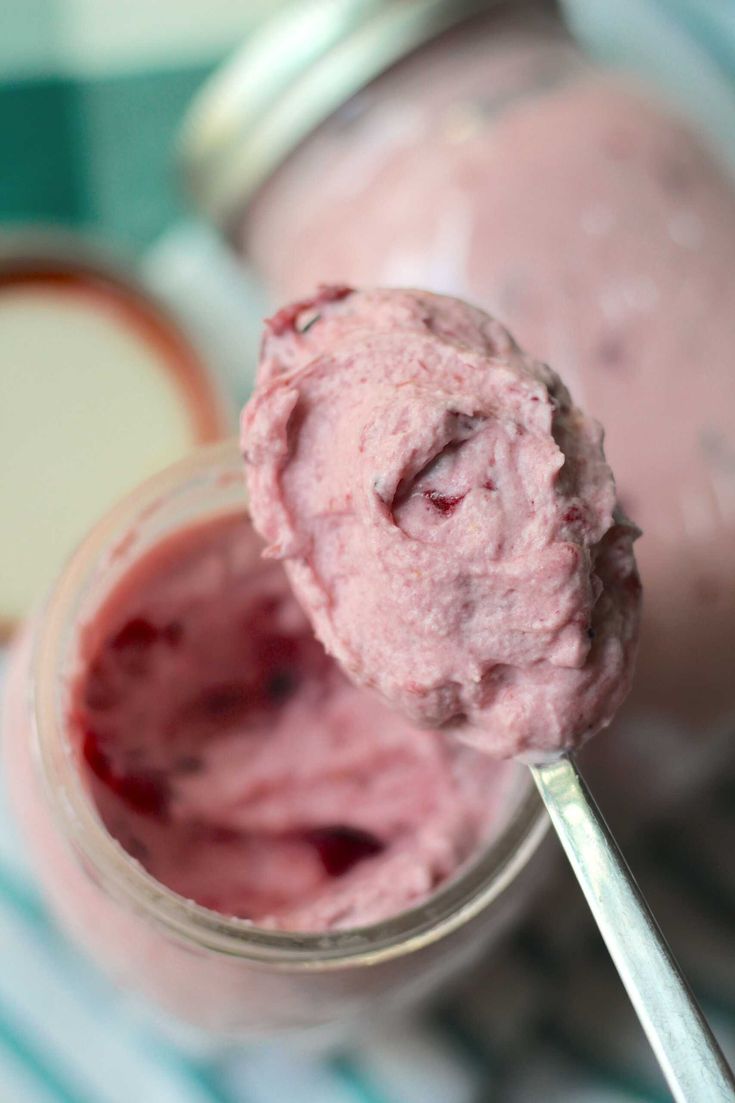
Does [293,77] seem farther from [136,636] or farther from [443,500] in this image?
A: [443,500]

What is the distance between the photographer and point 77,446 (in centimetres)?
132

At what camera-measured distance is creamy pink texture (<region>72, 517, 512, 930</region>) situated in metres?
0.82

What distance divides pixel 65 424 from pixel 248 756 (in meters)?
0.59

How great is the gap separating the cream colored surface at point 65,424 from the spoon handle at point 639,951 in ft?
2.53

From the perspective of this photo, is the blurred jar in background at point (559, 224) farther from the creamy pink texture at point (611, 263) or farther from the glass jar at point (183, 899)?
the glass jar at point (183, 899)

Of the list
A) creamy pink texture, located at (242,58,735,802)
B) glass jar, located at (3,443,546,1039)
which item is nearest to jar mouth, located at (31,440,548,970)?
glass jar, located at (3,443,546,1039)

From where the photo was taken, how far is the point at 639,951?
0.59 metres

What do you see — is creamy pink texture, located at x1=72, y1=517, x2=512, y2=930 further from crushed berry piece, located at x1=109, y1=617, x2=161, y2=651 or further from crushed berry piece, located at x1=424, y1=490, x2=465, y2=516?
crushed berry piece, located at x1=424, y1=490, x2=465, y2=516

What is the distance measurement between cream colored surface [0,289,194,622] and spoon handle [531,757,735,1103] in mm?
771

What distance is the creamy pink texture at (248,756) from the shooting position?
2.70 feet

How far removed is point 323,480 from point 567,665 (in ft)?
0.53

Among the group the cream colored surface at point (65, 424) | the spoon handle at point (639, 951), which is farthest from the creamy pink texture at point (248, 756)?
the cream colored surface at point (65, 424)

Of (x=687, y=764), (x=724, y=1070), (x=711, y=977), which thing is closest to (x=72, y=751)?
(x=724, y=1070)

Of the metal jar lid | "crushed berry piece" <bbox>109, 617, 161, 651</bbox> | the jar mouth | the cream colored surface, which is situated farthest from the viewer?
the cream colored surface
